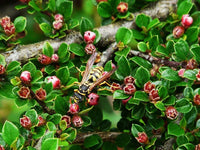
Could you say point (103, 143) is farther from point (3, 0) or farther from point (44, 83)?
point (3, 0)

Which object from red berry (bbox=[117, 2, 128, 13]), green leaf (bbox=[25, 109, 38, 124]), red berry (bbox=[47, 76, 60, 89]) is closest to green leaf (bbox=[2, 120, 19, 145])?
green leaf (bbox=[25, 109, 38, 124])

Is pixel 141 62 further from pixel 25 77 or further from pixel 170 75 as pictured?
pixel 25 77

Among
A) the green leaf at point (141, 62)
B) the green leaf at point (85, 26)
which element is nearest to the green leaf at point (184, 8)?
the green leaf at point (141, 62)

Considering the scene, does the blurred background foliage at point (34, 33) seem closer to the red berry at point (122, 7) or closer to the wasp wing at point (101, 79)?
the red berry at point (122, 7)

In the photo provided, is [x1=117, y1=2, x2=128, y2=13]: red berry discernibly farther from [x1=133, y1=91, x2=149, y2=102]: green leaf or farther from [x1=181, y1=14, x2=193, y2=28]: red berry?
[x1=133, y1=91, x2=149, y2=102]: green leaf

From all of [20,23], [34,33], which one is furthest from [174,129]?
[34,33]

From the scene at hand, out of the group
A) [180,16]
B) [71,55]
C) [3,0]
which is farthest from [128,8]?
[3,0]
